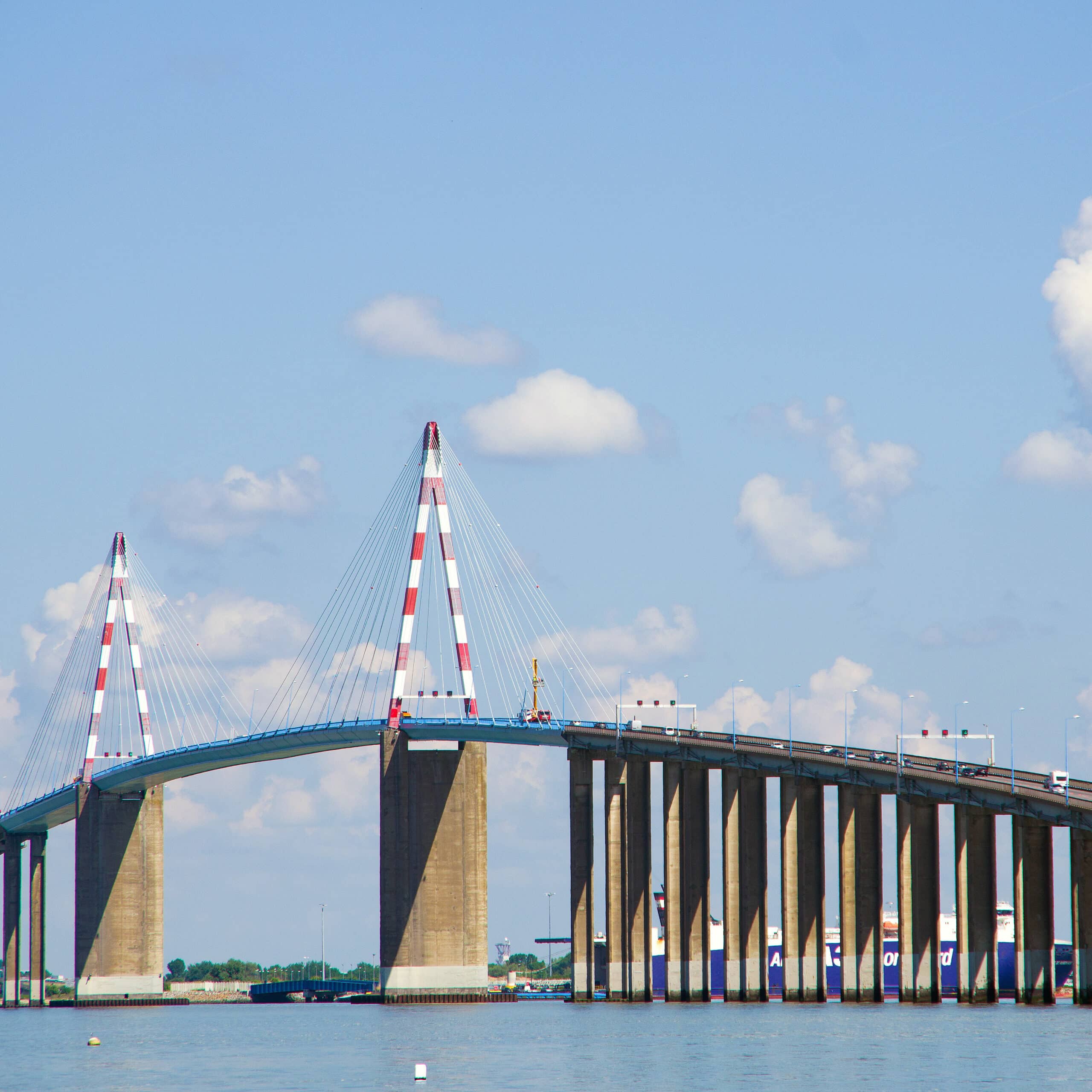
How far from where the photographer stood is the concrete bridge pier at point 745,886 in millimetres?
104125

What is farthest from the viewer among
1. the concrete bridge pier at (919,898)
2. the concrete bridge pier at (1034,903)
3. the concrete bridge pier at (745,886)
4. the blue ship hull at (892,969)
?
the blue ship hull at (892,969)

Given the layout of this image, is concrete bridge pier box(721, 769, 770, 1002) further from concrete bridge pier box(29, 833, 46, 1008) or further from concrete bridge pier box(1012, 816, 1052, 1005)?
concrete bridge pier box(29, 833, 46, 1008)

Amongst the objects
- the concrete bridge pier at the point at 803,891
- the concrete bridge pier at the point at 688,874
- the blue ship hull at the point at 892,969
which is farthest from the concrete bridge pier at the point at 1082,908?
the blue ship hull at the point at 892,969

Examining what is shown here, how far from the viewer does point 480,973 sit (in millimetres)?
122750

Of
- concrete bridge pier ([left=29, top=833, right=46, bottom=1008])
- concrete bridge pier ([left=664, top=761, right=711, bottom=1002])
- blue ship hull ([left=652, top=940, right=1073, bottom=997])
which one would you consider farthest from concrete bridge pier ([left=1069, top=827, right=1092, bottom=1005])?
concrete bridge pier ([left=29, top=833, right=46, bottom=1008])

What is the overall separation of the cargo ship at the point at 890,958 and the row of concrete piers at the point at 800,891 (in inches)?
1171

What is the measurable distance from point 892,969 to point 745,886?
65724 millimetres

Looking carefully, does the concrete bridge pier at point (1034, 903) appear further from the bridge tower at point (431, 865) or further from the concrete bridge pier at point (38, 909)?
the concrete bridge pier at point (38, 909)

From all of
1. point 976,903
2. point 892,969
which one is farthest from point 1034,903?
point 892,969

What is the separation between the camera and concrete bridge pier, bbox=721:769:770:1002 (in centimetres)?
10412

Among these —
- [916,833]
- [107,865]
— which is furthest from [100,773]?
[916,833]

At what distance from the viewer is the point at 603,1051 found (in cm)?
7138

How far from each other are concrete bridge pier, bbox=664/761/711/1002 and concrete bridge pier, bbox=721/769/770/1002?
1.73 meters

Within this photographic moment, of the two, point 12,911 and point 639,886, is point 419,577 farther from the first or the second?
point 12,911
